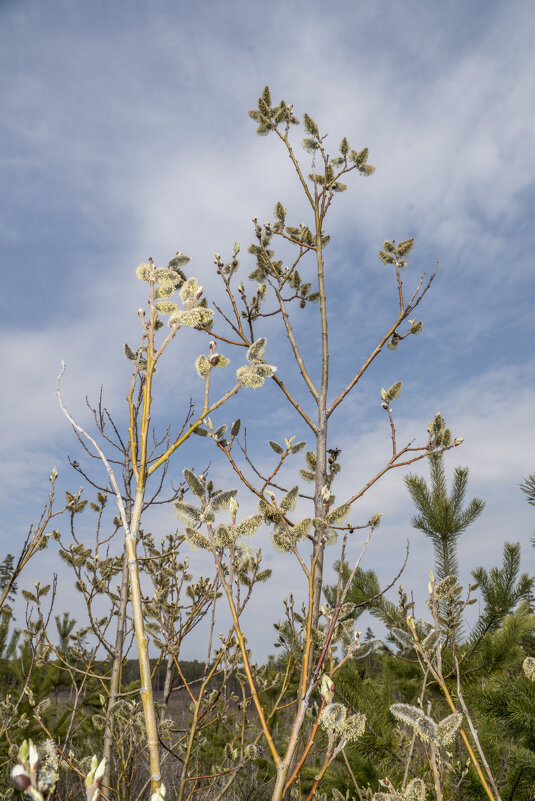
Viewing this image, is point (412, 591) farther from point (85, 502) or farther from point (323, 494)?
point (85, 502)

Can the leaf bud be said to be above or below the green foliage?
below

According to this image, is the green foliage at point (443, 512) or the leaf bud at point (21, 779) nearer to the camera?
the leaf bud at point (21, 779)

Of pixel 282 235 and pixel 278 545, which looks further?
pixel 282 235

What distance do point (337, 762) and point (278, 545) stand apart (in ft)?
15.3

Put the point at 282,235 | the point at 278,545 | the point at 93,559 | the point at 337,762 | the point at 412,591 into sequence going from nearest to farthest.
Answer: the point at 278,545
the point at 412,591
the point at 282,235
the point at 93,559
the point at 337,762

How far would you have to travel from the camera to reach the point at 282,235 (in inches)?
107

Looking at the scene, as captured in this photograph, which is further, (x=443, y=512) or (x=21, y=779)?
(x=443, y=512)

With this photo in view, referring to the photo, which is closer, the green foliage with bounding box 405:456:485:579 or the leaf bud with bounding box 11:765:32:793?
the leaf bud with bounding box 11:765:32:793

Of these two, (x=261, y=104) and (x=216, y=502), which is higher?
(x=261, y=104)

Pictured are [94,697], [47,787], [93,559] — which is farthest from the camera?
[94,697]

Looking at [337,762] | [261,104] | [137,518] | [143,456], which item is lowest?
[337,762]

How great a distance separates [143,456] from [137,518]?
0.13 m

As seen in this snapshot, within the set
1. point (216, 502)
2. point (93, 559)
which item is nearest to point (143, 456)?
point (216, 502)

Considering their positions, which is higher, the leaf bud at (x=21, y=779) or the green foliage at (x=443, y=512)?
the green foliage at (x=443, y=512)
